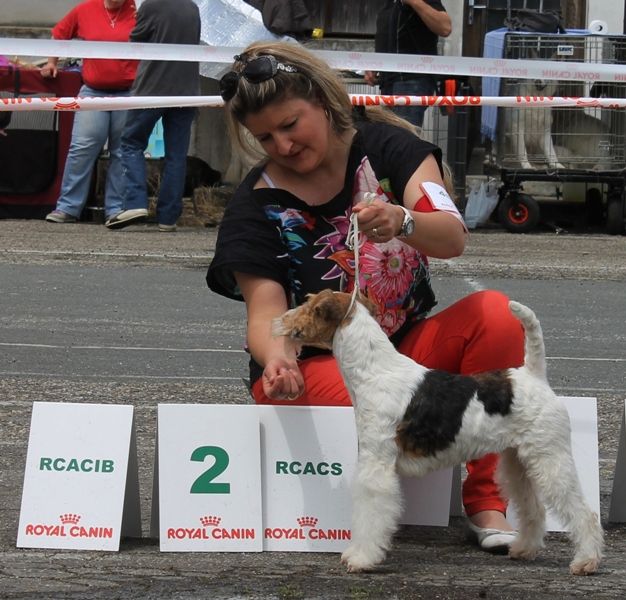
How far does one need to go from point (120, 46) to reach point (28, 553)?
24.5 feet

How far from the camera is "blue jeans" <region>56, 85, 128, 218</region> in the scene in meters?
11.3

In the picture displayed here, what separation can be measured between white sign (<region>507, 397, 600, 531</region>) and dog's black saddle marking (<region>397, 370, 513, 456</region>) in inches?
18.7

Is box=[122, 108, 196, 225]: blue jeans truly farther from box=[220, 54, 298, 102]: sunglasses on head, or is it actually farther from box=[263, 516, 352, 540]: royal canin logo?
box=[263, 516, 352, 540]: royal canin logo

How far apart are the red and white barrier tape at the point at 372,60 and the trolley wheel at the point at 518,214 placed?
53.1 inches

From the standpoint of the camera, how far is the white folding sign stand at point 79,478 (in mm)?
3748

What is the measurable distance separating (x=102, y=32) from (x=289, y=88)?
7.66 meters

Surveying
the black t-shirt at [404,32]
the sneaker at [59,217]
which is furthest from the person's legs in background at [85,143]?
the black t-shirt at [404,32]

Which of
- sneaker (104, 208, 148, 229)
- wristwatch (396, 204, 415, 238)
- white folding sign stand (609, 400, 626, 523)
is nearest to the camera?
wristwatch (396, 204, 415, 238)

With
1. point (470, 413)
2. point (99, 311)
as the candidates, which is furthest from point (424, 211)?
point (99, 311)

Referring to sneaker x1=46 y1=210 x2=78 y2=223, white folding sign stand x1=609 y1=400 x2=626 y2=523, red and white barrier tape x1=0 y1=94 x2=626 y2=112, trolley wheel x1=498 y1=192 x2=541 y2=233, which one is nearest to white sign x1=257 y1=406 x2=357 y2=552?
white folding sign stand x1=609 y1=400 x2=626 y2=523

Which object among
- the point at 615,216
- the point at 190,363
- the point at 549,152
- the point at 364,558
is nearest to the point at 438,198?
the point at 364,558

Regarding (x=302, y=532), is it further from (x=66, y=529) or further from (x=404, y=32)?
(x=404, y=32)

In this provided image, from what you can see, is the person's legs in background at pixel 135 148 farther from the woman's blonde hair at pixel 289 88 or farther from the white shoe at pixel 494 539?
the white shoe at pixel 494 539

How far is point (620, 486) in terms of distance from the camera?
4055 millimetres
